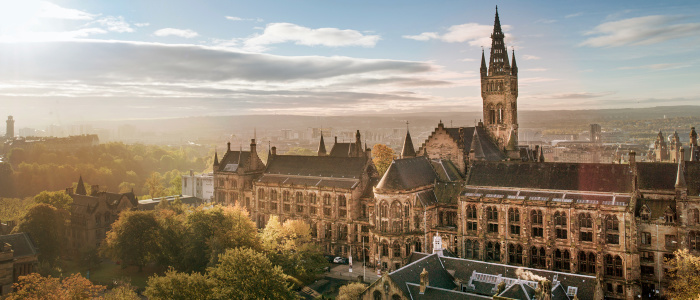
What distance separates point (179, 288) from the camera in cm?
4697

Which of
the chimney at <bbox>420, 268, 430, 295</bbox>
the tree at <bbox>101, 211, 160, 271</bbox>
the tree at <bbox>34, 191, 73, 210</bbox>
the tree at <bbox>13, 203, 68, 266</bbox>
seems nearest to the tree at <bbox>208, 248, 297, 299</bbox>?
the chimney at <bbox>420, 268, 430, 295</bbox>

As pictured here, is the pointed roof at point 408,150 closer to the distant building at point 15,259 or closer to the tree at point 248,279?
the tree at point 248,279

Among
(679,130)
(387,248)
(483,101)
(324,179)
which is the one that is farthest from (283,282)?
(679,130)

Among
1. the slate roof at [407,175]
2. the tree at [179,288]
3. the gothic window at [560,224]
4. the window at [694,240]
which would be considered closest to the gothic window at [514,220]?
the gothic window at [560,224]

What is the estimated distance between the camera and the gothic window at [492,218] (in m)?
66.2

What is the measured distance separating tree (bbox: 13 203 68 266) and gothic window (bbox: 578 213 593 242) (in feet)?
246

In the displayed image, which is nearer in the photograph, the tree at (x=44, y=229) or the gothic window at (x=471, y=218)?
the gothic window at (x=471, y=218)

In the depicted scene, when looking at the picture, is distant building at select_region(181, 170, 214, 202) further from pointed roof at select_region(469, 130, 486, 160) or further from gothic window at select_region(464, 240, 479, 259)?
gothic window at select_region(464, 240, 479, 259)

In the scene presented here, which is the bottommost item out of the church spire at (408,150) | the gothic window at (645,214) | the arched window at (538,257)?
the arched window at (538,257)

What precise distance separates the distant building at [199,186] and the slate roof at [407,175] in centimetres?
6680

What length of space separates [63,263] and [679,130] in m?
159

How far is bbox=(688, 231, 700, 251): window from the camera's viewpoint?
54969 millimetres

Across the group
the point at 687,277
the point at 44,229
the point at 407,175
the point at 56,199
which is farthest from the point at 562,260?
the point at 56,199

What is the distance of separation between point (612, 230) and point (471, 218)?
1730 cm
